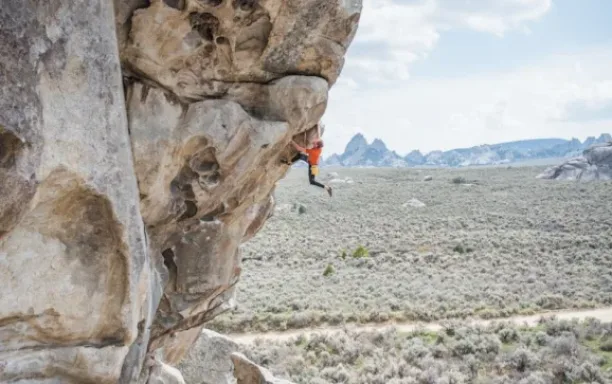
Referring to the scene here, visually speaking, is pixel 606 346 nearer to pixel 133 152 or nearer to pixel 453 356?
pixel 453 356

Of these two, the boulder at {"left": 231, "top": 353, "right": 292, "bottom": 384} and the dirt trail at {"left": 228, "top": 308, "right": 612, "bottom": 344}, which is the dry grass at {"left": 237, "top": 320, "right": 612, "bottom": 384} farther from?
the boulder at {"left": 231, "top": 353, "right": 292, "bottom": 384}

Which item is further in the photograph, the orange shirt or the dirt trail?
the dirt trail

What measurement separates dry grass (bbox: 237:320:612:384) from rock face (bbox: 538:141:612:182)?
69.9m

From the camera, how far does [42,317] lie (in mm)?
6629

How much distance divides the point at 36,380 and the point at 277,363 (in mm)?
13123

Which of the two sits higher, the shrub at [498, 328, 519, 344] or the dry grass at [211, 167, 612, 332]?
the dry grass at [211, 167, 612, 332]

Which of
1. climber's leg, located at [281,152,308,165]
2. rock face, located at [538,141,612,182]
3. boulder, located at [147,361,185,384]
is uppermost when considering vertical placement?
climber's leg, located at [281,152,308,165]

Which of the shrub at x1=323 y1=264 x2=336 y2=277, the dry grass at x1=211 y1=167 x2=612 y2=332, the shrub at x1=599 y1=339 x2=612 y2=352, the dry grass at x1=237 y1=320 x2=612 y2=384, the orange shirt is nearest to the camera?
the orange shirt

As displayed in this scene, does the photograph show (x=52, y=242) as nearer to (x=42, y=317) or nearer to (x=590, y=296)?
(x=42, y=317)

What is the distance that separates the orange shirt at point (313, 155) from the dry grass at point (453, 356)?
957cm

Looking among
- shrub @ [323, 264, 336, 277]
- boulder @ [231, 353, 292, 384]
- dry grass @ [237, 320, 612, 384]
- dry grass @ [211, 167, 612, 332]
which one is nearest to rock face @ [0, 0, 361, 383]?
boulder @ [231, 353, 292, 384]

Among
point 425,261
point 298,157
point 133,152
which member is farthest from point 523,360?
point 425,261

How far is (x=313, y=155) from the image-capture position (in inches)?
395

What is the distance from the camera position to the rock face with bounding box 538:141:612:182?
278ft
